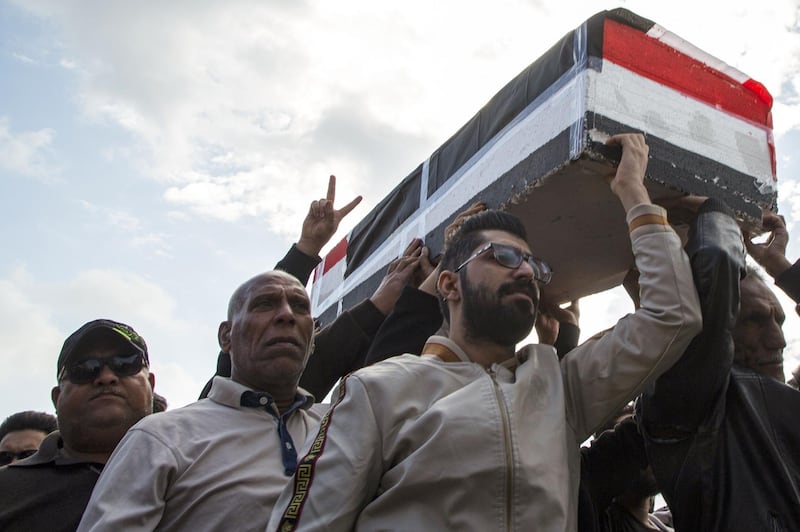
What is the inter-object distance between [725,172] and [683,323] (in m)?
0.83

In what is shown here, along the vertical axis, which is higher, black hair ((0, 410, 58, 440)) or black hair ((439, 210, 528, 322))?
black hair ((439, 210, 528, 322))

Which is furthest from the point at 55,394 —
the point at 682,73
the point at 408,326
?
the point at 682,73

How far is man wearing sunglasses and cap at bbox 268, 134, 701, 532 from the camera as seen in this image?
1647 mm

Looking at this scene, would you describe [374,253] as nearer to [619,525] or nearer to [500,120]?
[500,120]

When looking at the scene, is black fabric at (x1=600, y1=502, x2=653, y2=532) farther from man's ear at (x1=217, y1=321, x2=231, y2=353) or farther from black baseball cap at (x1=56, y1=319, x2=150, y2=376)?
black baseball cap at (x1=56, y1=319, x2=150, y2=376)

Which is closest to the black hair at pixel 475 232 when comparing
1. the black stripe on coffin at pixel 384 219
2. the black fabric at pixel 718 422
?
the black fabric at pixel 718 422

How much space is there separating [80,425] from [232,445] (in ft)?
2.57

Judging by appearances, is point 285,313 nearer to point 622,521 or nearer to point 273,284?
point 273,284

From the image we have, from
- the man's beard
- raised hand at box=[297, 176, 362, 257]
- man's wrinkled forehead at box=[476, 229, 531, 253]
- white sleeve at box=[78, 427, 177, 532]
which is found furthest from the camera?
raised hand at box=[297, 176, 362, 257]

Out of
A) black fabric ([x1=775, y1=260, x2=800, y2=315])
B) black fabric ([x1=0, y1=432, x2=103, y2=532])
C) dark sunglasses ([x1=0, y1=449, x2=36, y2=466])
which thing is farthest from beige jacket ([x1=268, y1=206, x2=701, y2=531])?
dark sunglasses ([x1=0, y1=449, x2=36, y2=466])

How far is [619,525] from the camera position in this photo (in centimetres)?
307

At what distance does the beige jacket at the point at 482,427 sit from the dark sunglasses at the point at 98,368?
1.14m

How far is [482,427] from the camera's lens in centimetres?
172

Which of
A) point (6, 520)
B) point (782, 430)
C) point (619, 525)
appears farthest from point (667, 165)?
point (6, 520)
